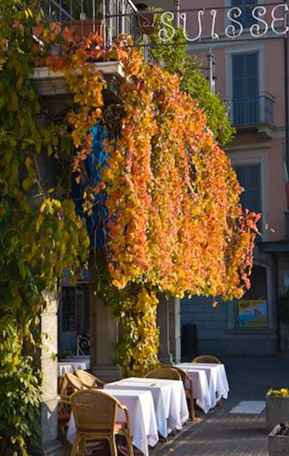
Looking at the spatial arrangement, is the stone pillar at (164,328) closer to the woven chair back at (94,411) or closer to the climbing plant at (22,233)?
the woven chair back at (94,411)

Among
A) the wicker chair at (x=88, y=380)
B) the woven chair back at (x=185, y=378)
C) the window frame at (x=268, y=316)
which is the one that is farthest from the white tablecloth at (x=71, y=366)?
the window frame at (x=268, y=316)

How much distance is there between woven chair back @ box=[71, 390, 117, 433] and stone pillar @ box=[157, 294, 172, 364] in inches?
260

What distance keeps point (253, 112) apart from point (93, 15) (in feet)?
65.1

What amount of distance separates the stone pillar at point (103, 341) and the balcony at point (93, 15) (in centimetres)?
432

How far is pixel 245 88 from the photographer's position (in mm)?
28016

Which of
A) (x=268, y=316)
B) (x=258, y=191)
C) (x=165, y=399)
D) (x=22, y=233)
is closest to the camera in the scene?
(x=22, y=233)

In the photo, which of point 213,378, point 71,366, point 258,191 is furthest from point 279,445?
point 258,191

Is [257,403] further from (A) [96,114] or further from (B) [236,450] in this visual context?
(A) [96,114]

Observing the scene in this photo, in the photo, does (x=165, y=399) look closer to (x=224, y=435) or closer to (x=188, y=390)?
(x=224, y=435)

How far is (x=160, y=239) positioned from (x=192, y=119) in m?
2.02

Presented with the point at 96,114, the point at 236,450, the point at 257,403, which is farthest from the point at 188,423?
the point at 96,114

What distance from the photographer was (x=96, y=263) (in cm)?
1091

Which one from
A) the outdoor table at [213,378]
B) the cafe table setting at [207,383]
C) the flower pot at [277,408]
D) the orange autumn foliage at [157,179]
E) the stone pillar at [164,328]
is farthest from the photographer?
the stone pillar at [164,328]

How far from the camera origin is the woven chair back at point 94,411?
7.66 metres
